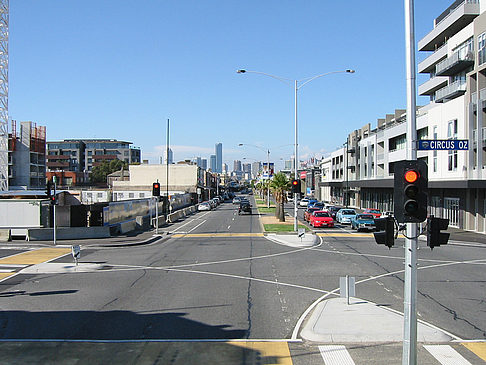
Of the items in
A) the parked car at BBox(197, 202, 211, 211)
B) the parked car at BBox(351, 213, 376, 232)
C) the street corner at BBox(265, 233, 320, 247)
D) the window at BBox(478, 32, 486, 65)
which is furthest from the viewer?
the parked car at BBox(197, 202, 211, 211)

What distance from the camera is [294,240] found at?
98.6ft

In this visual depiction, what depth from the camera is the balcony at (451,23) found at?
42.8 m

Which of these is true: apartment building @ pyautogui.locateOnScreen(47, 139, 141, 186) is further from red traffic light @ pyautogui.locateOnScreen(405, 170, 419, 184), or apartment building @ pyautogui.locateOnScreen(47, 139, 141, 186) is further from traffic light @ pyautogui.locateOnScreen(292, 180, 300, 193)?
red traffic light @ pyautogui.locateOnScreen(405, 170, 419, 184)

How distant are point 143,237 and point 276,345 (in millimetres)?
23794

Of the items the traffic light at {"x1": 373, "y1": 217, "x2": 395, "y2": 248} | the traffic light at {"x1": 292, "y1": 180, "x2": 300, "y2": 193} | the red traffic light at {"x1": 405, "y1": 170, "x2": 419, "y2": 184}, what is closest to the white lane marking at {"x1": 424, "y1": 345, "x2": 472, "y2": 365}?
the traffic light at {"x1": 373, "y1": 217, "x2": 395, "y2": 248}

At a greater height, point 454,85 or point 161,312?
point 454,85

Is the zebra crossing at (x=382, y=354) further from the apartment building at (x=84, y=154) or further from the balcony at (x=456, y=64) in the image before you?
the apartment building at (x=84, y=154)

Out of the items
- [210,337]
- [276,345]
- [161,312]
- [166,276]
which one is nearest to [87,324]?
[161,312]

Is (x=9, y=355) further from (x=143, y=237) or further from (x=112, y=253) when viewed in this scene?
(x=143, y=237)

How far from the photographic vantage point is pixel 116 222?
36125 mm

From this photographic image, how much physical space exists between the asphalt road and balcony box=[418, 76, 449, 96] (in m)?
32.6

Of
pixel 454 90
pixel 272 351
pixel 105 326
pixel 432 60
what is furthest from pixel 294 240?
pixel 432 60

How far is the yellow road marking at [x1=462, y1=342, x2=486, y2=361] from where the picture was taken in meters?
9.20

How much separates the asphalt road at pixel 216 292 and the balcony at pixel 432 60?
30.5 metres
